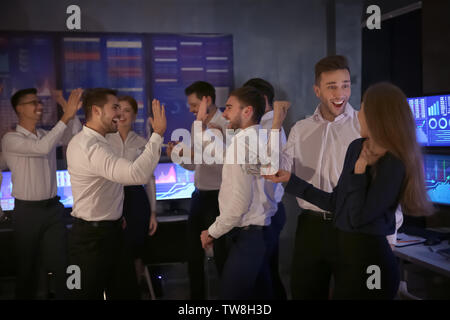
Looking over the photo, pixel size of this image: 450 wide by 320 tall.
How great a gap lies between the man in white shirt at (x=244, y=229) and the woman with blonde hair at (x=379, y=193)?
1.73 feet

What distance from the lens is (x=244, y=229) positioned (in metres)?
2.35

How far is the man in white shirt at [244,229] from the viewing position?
2236mm

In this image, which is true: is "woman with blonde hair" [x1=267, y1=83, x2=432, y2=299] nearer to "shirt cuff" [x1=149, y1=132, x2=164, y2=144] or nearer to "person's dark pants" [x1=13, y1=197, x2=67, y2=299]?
"shirt cuff" [x1=149, y1=132, x2=164, y2=144]

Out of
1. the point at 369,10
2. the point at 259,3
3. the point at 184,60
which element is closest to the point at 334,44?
the point at 369,10

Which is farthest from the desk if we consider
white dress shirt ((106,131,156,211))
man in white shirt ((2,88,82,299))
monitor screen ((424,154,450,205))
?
man in white shirt ((2,88,82,299))

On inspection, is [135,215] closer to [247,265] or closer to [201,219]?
[201,219]

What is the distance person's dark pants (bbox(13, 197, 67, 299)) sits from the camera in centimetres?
311

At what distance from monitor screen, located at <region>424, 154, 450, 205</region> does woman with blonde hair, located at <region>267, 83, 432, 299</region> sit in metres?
1.14

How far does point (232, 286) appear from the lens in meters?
2.22

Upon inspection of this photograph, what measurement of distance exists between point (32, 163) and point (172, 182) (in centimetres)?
130

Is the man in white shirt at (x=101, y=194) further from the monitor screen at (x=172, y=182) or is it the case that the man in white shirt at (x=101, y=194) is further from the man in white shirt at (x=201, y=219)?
the monitor screen at (x=172, y=182)

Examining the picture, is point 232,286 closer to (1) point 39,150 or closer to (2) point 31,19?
(1) point 39,150

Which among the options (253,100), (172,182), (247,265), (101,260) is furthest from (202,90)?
(247,265)
